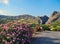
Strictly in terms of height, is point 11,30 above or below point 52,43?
above

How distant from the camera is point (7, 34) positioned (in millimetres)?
12750

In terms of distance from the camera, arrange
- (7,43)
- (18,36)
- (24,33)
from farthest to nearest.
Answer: (24,33) < (18,36) < (7,43)

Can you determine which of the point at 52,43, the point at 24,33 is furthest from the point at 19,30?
the point at 52,43

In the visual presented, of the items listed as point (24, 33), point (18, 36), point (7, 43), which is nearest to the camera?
point (7, 43)

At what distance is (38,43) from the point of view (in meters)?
15.0

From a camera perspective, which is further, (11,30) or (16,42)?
(11,30)

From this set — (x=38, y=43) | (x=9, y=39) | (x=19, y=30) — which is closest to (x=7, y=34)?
(x=9, y=39)

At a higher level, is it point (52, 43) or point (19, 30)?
point (19, 30)

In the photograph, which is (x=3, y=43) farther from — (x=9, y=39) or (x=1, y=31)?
(x=1, y=31)

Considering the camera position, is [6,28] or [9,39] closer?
[9,39]

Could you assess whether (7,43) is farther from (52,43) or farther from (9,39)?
(52,43)

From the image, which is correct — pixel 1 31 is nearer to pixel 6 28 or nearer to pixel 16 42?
pixel 6 28

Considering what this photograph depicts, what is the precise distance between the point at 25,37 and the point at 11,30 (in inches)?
43.4

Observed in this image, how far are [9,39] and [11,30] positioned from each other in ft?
3.80
